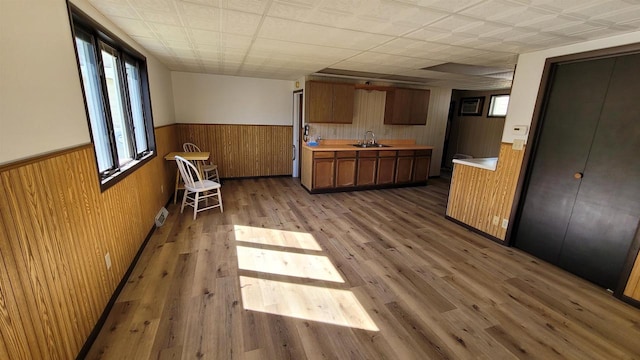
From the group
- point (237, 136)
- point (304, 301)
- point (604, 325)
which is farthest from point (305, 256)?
point (237, 136)

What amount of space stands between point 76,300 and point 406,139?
6063mm

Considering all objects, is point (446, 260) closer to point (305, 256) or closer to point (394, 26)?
point (305, 256)

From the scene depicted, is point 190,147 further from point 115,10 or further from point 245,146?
point 115,10

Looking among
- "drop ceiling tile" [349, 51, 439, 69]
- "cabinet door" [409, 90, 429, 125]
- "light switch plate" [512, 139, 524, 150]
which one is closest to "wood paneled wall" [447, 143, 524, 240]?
"light switch plate" [512, 139, 524, 150]

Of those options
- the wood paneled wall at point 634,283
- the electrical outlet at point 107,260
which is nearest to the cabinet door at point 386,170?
the wood paneled wall at point 634,283

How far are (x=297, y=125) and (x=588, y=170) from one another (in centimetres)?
467

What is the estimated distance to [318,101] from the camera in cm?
495

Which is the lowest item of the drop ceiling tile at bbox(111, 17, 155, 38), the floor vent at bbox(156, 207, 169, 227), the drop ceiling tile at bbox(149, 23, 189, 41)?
the floor vent at bbox(156, 207, 169, 227)

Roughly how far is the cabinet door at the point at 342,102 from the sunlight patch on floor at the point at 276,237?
276 cm

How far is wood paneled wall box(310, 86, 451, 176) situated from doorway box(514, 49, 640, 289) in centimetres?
327

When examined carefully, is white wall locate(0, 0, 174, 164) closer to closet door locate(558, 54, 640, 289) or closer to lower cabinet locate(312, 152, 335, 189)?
lower cabinet locate(312, 152, 335, 189)

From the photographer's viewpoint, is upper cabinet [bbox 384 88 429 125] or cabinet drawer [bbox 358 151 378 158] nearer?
cabinet drawer [bbox 358 151 378 158]

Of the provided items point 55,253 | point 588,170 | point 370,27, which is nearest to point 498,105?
point 588,170

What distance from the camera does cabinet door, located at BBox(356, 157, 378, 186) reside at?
16.8 ft
